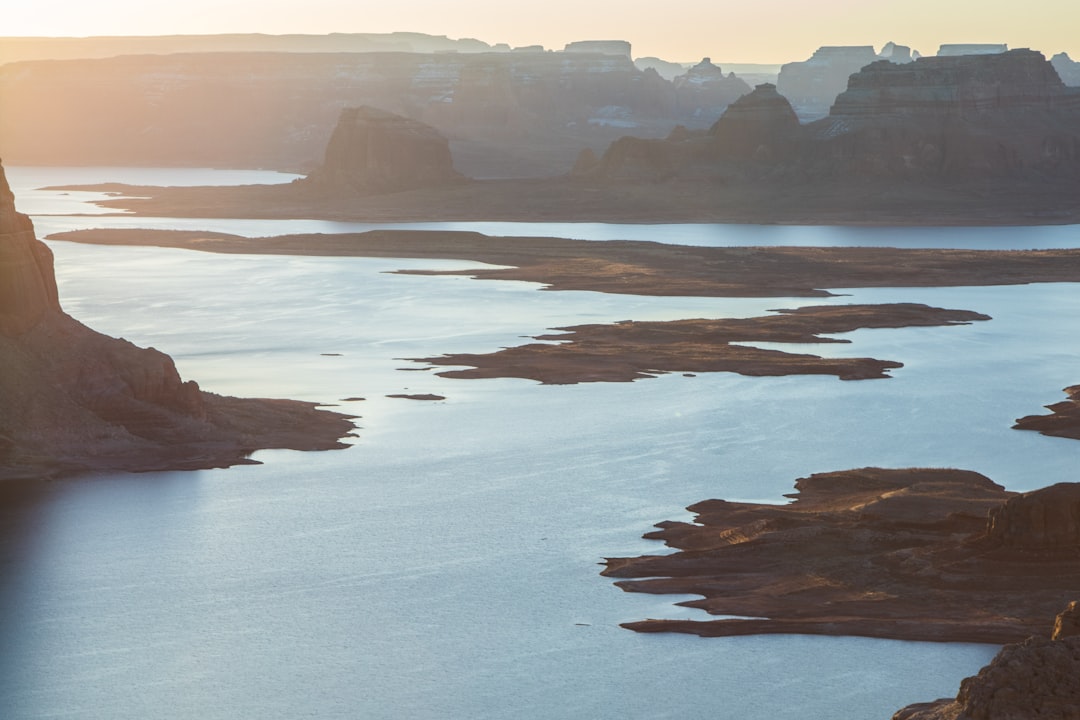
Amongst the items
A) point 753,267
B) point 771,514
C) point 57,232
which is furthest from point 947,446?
point 57,232

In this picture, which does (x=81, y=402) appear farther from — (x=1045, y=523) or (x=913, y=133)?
(x=913, y=133)

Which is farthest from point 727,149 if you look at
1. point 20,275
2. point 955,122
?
point 20,275

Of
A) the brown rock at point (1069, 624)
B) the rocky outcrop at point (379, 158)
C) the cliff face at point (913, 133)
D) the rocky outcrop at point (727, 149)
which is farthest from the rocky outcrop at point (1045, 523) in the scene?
the rocky outcrop at point (379, 158)

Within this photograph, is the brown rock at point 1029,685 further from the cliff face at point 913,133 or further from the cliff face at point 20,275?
the cliff face at point 913,133

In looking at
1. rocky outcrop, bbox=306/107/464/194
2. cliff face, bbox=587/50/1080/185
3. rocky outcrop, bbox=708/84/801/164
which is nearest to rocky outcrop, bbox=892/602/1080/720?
cliff face, bbox=587/50/1080/185

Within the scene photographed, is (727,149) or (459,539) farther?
(727,149)

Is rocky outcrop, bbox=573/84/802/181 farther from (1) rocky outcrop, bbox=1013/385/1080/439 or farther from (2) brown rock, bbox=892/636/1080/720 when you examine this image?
(2) brown rock, bbox=892/636/1080/720

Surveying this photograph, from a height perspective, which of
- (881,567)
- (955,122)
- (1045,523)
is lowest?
(881,567)
